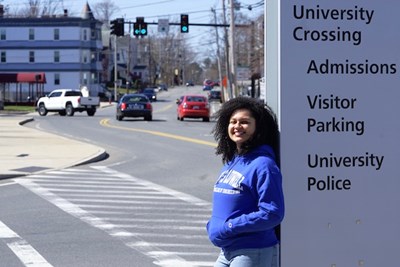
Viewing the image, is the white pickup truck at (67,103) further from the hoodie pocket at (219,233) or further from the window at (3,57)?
the hoodie pocket at (219,233)

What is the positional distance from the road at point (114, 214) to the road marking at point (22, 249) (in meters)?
0.01

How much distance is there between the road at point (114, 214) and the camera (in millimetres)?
9742

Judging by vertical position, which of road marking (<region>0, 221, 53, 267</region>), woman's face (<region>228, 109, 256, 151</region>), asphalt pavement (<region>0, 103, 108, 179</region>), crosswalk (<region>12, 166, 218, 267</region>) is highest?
woman's face (<region>228, 109, 256, 151</region>)

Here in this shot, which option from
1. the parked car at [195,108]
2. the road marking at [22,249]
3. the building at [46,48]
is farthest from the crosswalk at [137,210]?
the building at [46,48]

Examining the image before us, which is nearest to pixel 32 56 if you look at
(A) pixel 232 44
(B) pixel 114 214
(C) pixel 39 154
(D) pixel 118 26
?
(D) pixel 118 26

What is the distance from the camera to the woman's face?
4.68 meters

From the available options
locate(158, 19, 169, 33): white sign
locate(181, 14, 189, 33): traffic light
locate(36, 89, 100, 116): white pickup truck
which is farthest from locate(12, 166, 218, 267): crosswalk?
locate(36, 89, 100, 116): white pickup truck

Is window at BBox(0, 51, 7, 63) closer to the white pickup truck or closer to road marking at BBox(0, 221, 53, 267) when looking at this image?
the white pickup truck
